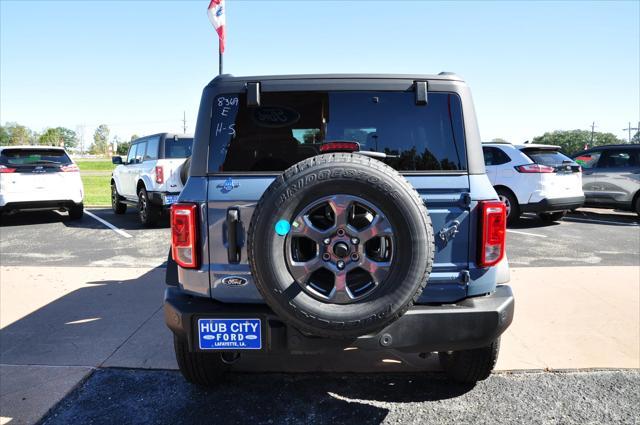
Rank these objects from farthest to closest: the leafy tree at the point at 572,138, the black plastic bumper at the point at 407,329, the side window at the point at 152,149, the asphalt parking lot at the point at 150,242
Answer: the leafy tree at the point at 572,138 → the side window at the point at 152,149 → the asphalt parking lot at the point at 150,242 → the black plastic bumper at the point at 407,329

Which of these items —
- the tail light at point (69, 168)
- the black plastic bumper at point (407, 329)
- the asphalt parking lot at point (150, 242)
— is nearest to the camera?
the black plastic bumper at point (407, 329)

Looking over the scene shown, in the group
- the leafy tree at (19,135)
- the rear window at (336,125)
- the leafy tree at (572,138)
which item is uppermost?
the leafy tree at (19,135)

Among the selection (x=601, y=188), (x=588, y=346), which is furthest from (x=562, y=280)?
(x=601, y=188)

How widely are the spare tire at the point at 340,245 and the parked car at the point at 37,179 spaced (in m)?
9.02

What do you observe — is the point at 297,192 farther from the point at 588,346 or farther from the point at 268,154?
the point at 588,346

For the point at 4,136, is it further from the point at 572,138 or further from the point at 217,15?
the point at 572,138

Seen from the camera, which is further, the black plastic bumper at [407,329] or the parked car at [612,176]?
the parked car at [612,176]

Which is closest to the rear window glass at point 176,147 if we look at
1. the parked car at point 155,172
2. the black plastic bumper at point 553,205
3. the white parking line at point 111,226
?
A: the parked car at point 155,172

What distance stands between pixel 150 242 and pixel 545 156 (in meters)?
7.50

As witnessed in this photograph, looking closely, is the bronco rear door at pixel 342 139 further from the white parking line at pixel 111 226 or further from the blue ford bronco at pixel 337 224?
the white parking line at pixel 111 226

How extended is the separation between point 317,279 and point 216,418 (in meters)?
1.13

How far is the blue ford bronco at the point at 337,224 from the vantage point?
211cm

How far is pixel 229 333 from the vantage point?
2346 millimetres

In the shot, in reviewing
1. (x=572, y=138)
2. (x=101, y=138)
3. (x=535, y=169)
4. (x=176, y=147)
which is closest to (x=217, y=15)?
(x=176, y=147)
